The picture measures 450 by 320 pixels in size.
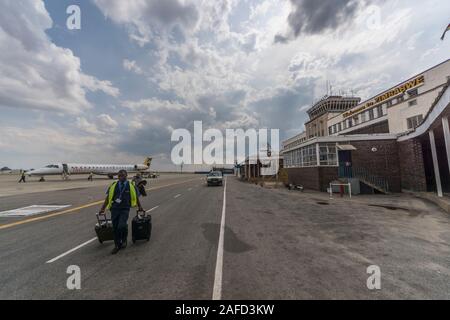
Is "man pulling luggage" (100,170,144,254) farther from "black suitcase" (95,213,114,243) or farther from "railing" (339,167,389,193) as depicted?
"railing" (339,167,389,193)

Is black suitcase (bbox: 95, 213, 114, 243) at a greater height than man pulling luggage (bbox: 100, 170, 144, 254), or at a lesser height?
lesser

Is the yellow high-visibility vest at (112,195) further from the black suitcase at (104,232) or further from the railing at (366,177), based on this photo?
the railing at (366,177)

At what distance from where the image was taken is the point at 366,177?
58.2ft

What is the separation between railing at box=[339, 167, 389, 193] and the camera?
1684cm

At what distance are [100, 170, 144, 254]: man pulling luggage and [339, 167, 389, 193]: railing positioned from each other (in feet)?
61.4

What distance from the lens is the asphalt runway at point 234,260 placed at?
10.3ft

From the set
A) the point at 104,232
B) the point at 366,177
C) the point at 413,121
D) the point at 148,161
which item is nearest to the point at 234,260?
the point at 104,232

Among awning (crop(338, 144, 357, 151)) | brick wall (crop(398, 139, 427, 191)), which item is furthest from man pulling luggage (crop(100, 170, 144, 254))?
brick wall (crop(398, 139, 427, 191))

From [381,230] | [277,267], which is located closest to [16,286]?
[277,267]

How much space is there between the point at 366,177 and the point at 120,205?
2059 centimetres

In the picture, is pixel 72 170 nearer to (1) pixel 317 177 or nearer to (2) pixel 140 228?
(2) pixel 140 228

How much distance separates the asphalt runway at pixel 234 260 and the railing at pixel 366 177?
10195mm

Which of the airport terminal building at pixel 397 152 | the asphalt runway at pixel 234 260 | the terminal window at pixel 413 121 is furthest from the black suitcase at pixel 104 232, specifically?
the terminal window at pixel 413 121
